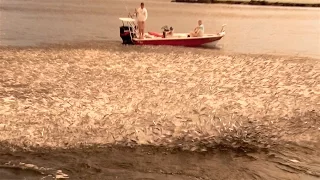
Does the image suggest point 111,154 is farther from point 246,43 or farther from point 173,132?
point 246,43

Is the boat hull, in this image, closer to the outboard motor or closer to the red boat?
the red boat

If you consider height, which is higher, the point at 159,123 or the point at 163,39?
the point at 163,39

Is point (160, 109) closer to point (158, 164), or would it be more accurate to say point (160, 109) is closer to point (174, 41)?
point (158, 164)

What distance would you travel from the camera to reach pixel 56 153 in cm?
810

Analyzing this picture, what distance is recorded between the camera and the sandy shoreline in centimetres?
870

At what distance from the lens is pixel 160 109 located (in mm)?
10250

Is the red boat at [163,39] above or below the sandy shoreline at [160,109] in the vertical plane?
above

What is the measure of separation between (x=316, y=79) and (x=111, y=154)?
764 cm

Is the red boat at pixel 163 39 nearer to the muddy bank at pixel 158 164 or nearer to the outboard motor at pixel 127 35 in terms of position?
the outboard motor at pixel 127 35

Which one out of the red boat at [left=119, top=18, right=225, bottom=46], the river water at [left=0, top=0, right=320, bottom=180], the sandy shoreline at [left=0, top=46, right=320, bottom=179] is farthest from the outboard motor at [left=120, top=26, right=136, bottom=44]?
the sandy shoreline at [left=0, top=46, right=320, bottom=179]

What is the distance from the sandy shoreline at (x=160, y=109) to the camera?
870 centimetres

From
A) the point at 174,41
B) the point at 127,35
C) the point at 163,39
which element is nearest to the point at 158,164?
the point at 163,39

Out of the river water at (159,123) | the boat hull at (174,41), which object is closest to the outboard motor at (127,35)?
the boat hull at (174,41)

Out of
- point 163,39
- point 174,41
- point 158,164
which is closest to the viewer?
point 158,164
